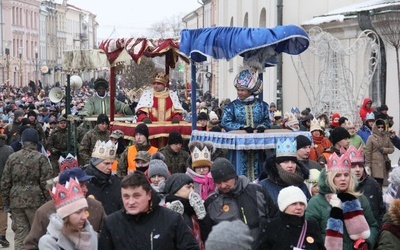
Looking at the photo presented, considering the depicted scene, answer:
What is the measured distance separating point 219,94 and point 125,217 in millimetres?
42757

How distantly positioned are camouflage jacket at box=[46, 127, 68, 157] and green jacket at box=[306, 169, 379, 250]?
1071 cm

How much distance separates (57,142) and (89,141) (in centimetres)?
301

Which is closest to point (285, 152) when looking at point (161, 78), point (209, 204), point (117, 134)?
point (209, 204)

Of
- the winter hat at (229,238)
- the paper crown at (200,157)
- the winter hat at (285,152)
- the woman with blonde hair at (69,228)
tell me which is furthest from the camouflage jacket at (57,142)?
the winter hat at (229,238)

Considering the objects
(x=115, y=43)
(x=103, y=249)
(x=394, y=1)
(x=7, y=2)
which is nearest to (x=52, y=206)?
(x=103, y=249)

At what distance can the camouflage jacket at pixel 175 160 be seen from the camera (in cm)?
1272

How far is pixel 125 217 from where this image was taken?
23.6ft

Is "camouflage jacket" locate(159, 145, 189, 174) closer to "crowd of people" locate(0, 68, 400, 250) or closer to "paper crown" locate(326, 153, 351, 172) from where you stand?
"crowd of people" locate(0, 68, 400, 250)

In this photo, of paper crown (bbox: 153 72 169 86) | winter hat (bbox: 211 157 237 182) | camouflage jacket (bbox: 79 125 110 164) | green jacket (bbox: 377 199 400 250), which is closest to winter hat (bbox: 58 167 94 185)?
winter hat (bbox: 211 157 237 182)

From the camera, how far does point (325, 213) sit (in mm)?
8328

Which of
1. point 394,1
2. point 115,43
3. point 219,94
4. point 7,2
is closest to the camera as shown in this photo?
point 115,43

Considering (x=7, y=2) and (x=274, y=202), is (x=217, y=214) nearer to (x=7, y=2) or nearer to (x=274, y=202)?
(x=274, y=202)

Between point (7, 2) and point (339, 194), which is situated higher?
point (7, 2)

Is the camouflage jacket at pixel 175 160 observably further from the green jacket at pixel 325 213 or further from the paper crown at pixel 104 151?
the green jacket at pixel 325 213
